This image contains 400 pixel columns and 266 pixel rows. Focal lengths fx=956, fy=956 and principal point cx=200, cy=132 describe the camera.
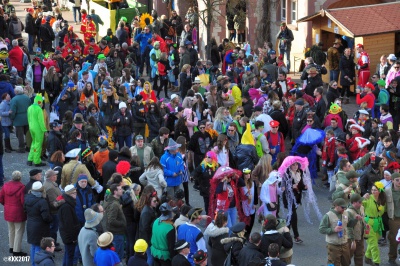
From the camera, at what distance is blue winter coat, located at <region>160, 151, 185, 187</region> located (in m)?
17.3

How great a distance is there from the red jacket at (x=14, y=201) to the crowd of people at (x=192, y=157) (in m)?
0.02

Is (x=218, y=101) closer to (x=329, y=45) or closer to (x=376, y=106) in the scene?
(x=376, y=106)

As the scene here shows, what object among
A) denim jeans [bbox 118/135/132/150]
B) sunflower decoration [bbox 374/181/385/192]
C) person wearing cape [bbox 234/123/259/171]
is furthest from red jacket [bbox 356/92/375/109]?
sunflower decoration [bbox 374/181/385/192]

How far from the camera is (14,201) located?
15.8 m

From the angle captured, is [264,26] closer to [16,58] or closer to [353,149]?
[16,58]

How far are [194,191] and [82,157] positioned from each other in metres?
2.88

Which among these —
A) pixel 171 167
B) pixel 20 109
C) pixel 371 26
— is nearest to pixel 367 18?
pixel 371 26

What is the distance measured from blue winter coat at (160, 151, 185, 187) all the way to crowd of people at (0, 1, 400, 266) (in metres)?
0.02

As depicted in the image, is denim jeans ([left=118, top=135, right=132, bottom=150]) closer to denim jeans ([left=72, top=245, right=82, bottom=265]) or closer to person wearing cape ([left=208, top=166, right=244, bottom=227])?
person wearing cape ([left=208, top=166, right=244, bottom=227])

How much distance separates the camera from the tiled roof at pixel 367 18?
26.7 m

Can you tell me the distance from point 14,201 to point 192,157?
493 cm

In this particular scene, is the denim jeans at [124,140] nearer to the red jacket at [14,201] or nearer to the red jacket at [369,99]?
the red jacket at [14,201]

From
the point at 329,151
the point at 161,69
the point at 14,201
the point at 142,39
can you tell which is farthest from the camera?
the point at 142,39
